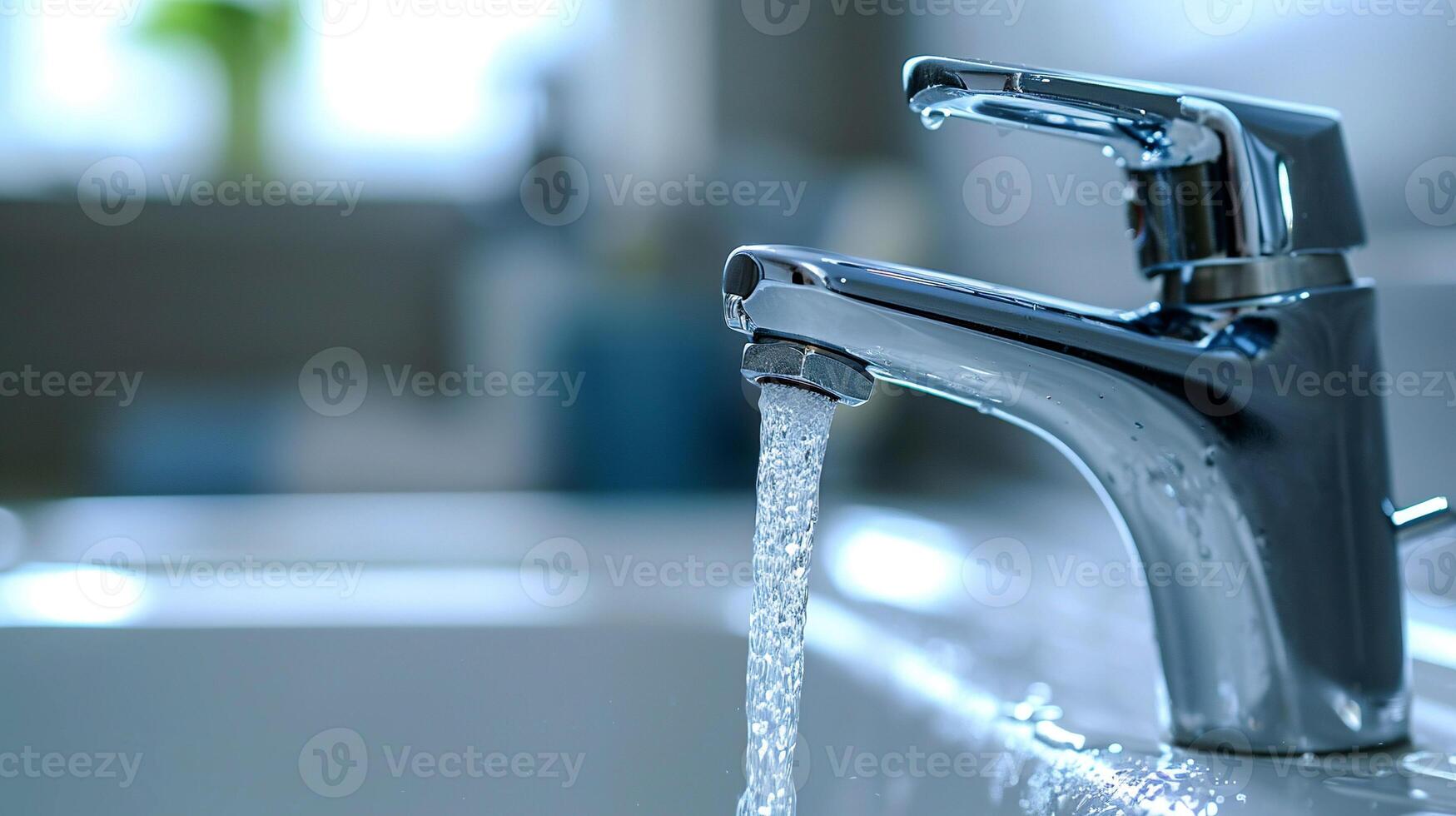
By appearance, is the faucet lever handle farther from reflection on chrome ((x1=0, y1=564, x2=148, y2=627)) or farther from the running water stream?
reflection on chrome ((x1=0, y1=564, x2=148, y2=627))

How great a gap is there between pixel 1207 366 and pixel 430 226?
1.00 metres

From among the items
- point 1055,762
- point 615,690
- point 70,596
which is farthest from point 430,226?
point 1055,762

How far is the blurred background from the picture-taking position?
1.06 metres

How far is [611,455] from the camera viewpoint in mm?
1026

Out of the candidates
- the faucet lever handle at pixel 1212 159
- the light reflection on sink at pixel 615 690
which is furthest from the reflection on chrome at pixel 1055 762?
the faucet lever handle at pixel 1212 159

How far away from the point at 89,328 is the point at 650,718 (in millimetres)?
877

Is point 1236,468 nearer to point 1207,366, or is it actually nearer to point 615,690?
point 1207,366

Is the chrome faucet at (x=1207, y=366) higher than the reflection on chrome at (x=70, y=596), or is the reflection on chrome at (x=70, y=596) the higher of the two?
the reflection on chrome at (x=70, y=596)

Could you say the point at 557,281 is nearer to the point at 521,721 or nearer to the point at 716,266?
the point at 716,266

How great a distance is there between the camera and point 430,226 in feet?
3.91

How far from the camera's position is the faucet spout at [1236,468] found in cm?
29

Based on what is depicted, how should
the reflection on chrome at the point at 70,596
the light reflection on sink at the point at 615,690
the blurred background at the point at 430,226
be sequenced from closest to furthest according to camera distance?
the light reflection on sink at the point at 615,690 < the reflection on chrome at the point at 70,596 < the blurred background at the point at 430,226

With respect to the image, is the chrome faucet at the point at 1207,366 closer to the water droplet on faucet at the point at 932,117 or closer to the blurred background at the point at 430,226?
the water droplet on faucet at the point at 932,117

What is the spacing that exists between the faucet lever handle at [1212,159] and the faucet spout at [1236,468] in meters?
0.01
